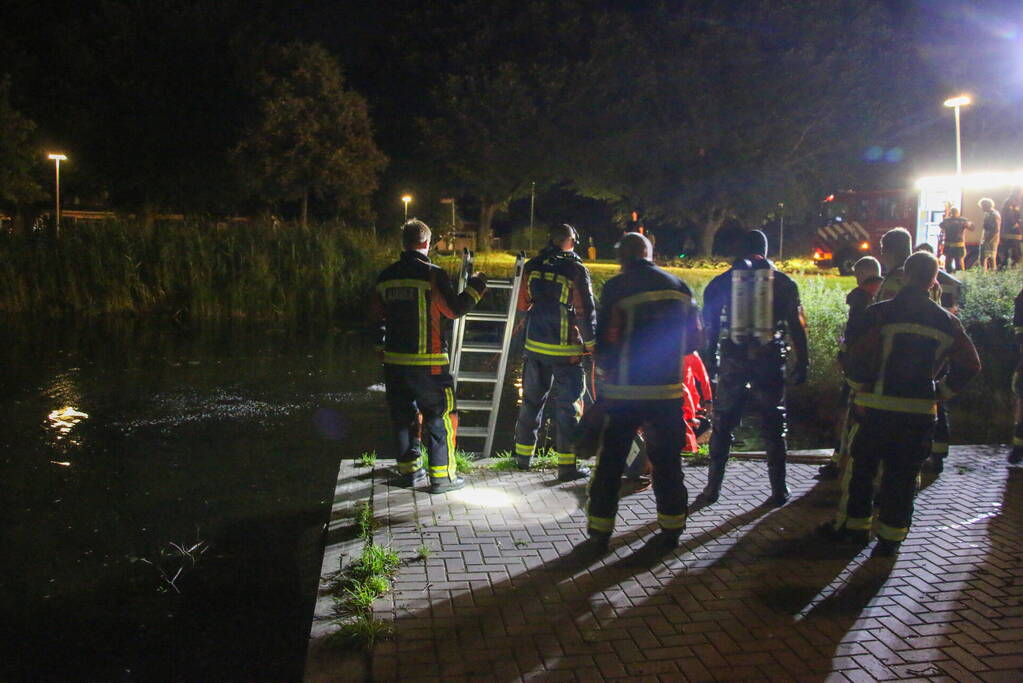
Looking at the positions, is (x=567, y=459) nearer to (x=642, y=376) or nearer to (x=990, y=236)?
(x=642, y=376)

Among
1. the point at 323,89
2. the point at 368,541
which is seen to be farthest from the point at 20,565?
the point at 323,89

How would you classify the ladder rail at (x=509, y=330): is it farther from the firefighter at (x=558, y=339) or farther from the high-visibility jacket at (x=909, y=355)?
the high-visibility jacket at (x=909, y=355)

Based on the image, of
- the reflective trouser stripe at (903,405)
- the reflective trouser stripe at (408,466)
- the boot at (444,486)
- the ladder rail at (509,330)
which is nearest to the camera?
the reflective trouser stripe at (903,405)

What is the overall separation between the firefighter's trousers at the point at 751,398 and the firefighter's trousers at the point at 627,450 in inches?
38.5

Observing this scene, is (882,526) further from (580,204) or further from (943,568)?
(580,204)

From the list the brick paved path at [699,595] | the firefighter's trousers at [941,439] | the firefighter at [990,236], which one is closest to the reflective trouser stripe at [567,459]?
the brick paved path at [699,595]

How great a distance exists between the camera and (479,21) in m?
41.0

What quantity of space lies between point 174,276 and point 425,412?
1378cm

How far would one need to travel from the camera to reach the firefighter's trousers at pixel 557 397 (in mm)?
7270

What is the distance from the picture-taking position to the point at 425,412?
6730mm

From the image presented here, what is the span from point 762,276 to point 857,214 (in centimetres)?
2631

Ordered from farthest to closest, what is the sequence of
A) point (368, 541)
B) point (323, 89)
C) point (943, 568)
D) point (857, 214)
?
point (323, 89) → point (857, 214) → point (368, 541) → point (943, 568)

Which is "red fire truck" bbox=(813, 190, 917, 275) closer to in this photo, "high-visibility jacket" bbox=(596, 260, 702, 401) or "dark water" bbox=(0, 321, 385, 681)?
"dark water" bbox=(0, 321, 385, 681)

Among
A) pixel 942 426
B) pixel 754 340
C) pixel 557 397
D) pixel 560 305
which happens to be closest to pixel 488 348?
pixel 557 397
